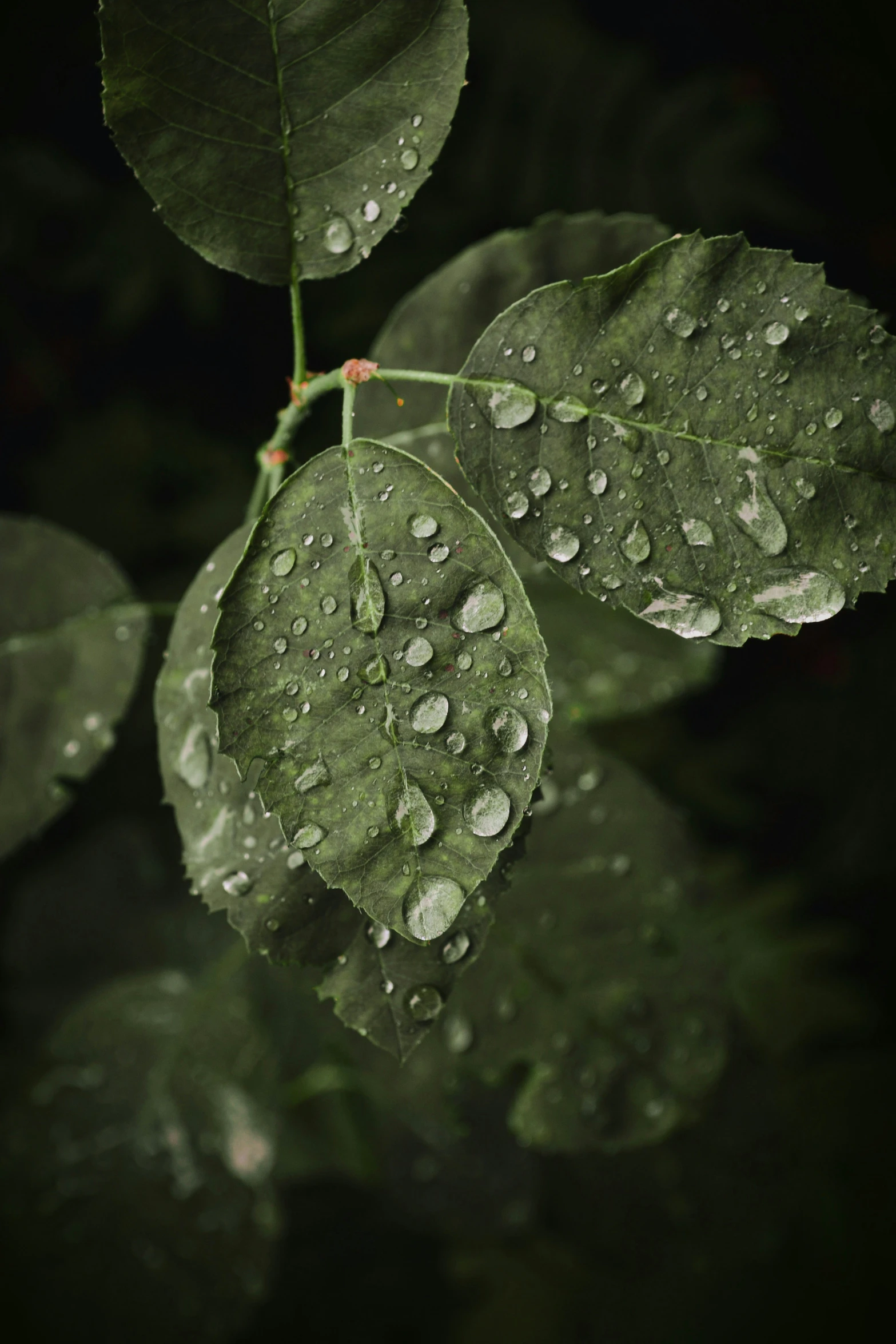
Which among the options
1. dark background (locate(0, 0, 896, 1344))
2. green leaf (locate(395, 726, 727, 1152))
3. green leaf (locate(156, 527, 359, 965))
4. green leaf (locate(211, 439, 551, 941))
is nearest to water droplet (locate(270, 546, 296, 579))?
green leaf (locate(211, 439, 551, 941))

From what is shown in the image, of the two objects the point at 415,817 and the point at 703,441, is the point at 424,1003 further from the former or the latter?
the point at 703,441

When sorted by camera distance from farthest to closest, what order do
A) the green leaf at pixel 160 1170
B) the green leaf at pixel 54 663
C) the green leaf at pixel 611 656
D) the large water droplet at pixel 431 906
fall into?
the green leaf at pixel 160 1170
the green leaf at pixel 611 656
the green leaf at pixel 54 663
the large water droplet at pixel 431 906

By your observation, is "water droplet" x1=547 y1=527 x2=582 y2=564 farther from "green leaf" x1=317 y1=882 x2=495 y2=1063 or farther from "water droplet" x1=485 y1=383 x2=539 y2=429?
"green leaf" x1=317 y1=882 x2=495 y2=1063

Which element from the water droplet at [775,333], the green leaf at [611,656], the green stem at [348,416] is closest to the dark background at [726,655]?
the green leaf at [611,656]

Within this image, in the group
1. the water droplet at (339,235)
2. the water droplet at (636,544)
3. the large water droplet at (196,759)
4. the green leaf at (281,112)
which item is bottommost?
the large water droplet at (196,759)

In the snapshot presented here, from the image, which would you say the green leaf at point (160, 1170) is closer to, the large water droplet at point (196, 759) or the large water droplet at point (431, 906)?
the large water droplet at point (196, 759)

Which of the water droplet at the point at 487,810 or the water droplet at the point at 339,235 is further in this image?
the water droplet at the point at 339,235

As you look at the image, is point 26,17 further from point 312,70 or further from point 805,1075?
point 805,1075

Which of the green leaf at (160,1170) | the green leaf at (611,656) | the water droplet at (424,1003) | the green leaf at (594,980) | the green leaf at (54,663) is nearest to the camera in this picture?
the water droplet at (424,1003)
